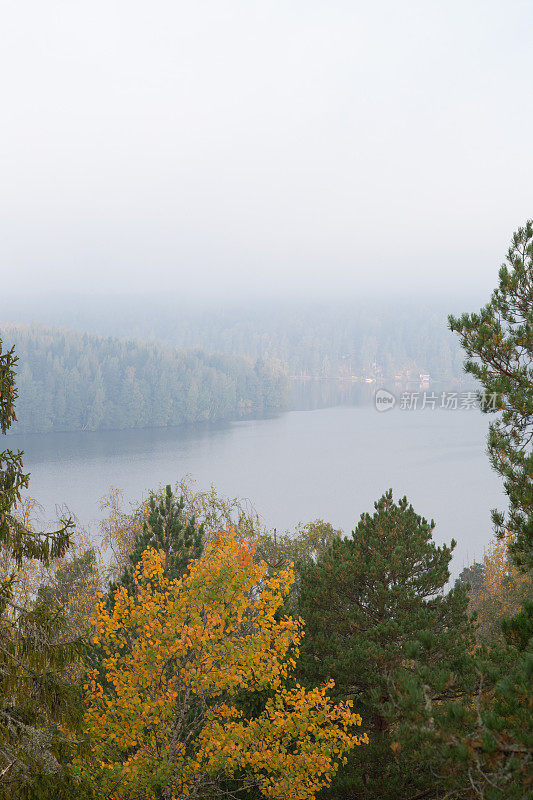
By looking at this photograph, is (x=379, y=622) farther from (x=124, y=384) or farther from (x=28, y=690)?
(x=124, y=384)

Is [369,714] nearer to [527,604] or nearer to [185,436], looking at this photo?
[527,604]

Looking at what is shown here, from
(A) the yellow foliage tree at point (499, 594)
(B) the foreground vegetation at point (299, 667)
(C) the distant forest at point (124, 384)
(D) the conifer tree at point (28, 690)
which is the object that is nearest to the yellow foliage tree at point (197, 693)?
(B) the foreground vegetation at point (299, 667)

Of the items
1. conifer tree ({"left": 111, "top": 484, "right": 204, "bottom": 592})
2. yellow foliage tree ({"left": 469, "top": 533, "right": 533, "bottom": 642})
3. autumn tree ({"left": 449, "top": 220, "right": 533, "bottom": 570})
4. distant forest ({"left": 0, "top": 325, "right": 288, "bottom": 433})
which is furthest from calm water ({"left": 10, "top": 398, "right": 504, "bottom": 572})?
autumn tree ({"left": 449, "top": 220, "right": 533, "bottom": 570})

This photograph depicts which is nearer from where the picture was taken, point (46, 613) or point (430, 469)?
point (46, 613)

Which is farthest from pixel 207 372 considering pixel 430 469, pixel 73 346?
pixel 430 469

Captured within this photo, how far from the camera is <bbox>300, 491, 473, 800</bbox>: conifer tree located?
10.0 metres

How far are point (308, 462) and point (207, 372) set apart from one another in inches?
2932

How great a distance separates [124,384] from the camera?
146m

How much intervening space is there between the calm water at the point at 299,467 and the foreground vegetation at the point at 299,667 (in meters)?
40.7

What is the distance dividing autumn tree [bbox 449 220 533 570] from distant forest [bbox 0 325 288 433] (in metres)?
126

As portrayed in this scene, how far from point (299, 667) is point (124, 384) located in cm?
13906

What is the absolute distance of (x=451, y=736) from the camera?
14.4ft

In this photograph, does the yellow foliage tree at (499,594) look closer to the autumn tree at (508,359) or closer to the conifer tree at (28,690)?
the autumn tree at (508,359)

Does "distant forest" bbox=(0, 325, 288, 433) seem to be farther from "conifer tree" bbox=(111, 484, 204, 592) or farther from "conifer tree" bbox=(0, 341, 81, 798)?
"conifer tree" bbox=(0, 341, 81, 798)
